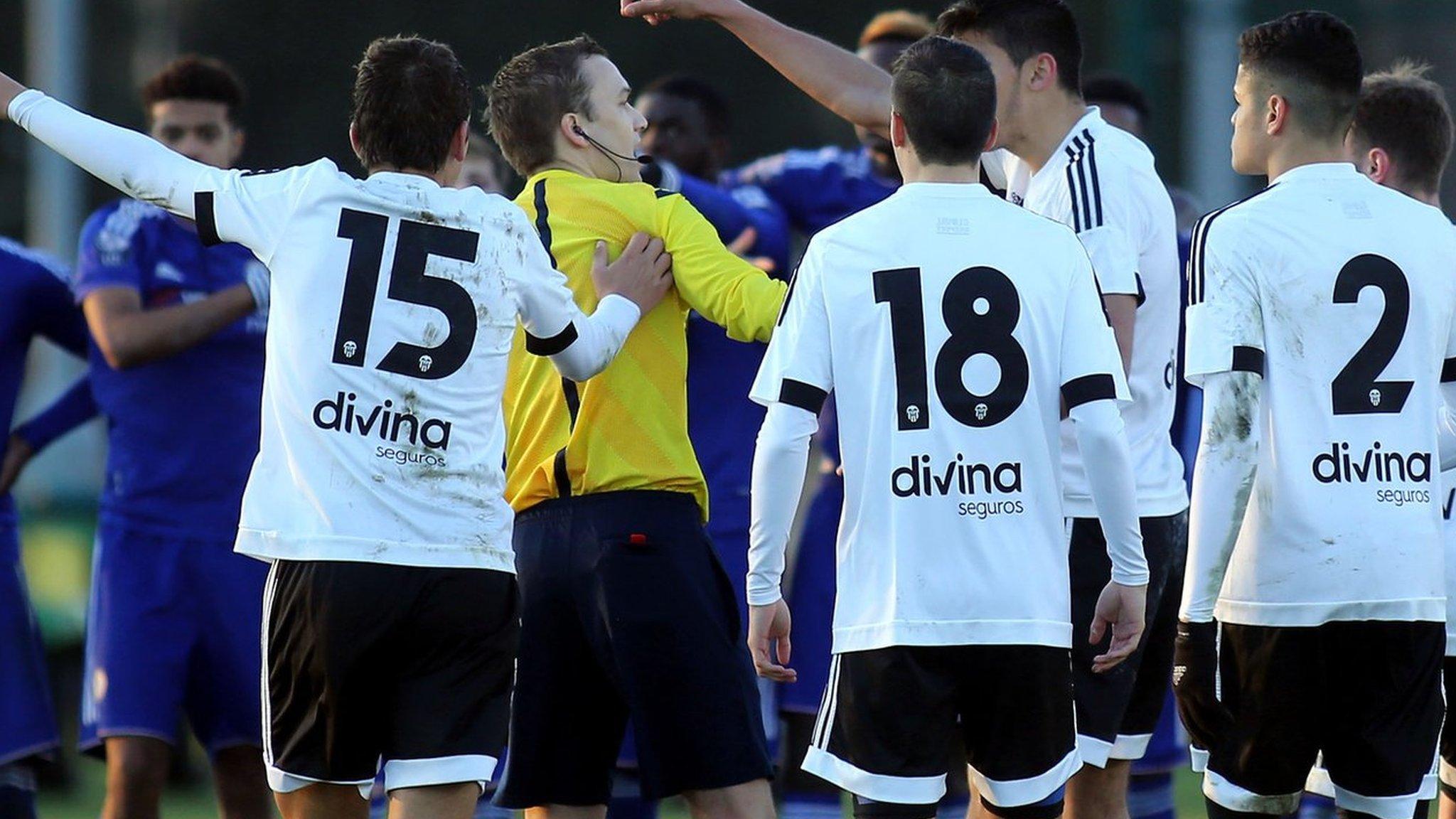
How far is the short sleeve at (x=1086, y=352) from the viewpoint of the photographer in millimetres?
3932

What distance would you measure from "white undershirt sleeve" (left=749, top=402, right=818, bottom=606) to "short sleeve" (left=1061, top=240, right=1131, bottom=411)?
52cm

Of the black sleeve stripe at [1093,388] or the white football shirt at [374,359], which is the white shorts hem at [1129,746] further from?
the white football shirt at [374,359]

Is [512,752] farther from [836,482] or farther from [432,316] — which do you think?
[836,482]

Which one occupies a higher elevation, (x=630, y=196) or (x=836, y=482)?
(x=630, y=196)

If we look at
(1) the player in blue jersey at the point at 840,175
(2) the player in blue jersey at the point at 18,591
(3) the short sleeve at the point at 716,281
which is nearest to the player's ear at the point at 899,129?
(3) the short sleeve at the point at 716,281

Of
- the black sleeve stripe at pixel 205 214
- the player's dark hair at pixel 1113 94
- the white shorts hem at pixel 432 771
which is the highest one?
the player's dark hair at pixel 1113 94

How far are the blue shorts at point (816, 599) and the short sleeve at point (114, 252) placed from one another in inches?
87.7

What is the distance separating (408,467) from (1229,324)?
174 centimetres

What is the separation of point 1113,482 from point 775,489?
0.67 m

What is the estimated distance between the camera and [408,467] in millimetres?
3984

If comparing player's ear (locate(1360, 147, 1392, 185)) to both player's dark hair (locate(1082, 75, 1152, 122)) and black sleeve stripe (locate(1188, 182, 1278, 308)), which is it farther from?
player's dark hair (locate(1082, 75, 1152, 122))

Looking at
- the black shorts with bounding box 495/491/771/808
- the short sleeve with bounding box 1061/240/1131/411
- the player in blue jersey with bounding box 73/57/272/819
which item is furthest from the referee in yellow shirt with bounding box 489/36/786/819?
the player in blue jersey with bounding box 73/57/272/819

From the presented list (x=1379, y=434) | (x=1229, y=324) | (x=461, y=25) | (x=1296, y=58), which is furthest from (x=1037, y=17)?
(x=461, y=25)

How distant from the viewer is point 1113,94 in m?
7.16
